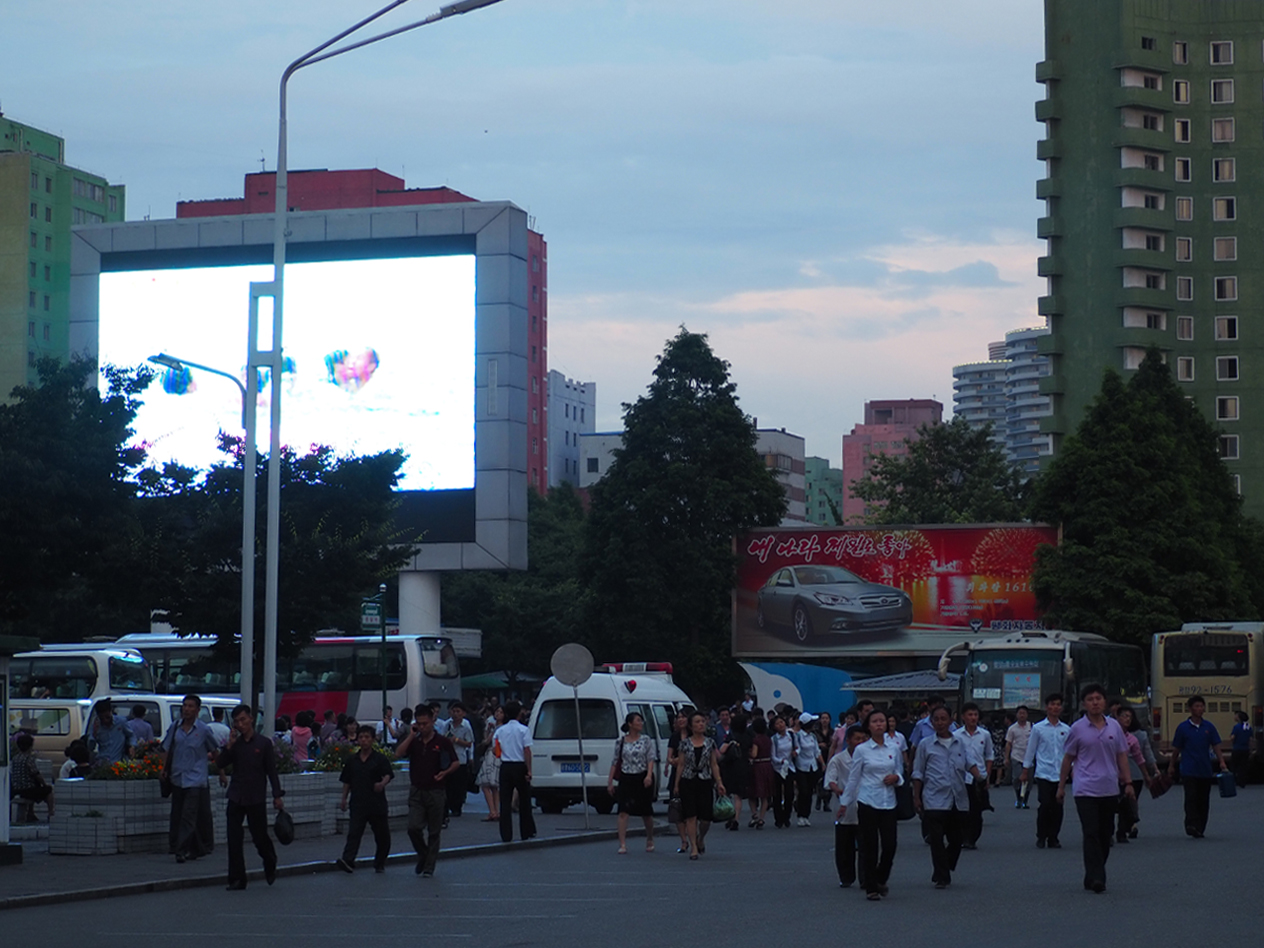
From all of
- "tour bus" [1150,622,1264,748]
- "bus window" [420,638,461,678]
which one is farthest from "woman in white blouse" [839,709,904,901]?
"bus window" [420,638,461,678]

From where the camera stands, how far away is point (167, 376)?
56219mm

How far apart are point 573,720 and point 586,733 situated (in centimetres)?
31

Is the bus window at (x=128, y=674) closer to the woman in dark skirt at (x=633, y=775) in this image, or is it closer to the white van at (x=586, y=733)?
the white van at (x=586, y=733)

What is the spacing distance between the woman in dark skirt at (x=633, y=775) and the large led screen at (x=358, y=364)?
32.2 metres

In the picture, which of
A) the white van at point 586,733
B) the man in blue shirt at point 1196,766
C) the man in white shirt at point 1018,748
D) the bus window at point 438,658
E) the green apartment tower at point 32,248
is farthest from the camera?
the green apartment tower at point 32,248

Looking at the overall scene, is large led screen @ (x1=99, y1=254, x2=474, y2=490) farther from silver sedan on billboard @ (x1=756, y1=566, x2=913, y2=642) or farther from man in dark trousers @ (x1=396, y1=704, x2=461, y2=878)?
man in dark trousers @ (x1=396, y1=704, x2=461, y2=878)

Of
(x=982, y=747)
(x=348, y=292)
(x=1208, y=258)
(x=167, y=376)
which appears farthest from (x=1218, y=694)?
(x=1208, y=258)

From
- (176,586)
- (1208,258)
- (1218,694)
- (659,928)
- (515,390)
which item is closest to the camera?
(659,928)

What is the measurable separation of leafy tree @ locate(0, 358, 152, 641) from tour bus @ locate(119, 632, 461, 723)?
41.8ft

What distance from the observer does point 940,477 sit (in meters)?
85.9

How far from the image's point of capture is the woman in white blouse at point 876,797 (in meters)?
15.5

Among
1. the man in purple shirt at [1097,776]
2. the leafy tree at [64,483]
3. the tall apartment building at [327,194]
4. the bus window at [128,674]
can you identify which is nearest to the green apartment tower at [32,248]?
the tall apartment building at [327,194]

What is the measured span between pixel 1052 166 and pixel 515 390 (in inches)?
1903

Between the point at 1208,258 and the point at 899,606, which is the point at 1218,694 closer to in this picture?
the point at 899,606
